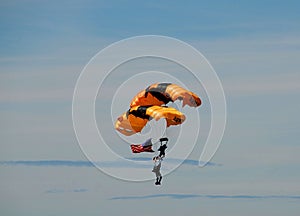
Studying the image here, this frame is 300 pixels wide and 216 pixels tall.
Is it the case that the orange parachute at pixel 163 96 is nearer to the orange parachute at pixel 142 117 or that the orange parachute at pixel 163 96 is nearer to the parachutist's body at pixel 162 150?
the orange parachute at pixel 142 117

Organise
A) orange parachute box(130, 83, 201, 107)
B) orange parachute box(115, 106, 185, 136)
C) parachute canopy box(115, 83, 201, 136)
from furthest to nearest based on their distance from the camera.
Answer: orange parachute box(130, 83, 201, 107) → parachute canopy box(115, 83, 201, 136) → orange parachute box(115, 106, 185, 136)

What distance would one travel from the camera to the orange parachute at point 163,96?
6544 cm

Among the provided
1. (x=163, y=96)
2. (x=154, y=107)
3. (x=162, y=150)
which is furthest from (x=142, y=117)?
(x=162, y=150)

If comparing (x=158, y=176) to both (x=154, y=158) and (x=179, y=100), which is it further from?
(x=179, y=100)

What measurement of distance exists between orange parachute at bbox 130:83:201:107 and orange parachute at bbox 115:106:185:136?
96cm

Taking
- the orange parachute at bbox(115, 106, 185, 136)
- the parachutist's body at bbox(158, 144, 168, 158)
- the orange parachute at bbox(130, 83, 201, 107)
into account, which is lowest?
the parachutist's body at bbox(158, 144, 168, 158)

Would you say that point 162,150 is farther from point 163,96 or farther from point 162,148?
point 163,96

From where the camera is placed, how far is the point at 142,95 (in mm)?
68875

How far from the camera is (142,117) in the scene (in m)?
67.2

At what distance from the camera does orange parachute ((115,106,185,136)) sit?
211ft

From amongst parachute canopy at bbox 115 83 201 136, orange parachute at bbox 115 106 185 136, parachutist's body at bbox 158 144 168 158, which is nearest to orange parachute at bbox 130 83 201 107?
parachute canopy at bbox 115 83 201 136

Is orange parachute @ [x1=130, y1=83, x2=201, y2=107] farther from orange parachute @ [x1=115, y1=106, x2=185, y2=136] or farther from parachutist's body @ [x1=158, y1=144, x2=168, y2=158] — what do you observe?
parachutist's body @ [x1=158, y1=144, x2=168, y2=158]

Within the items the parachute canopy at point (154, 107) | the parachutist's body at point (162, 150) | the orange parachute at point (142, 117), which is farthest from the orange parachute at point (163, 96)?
the parachutist's body at point (162, 150)

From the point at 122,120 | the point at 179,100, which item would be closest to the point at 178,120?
the point at 179,100
